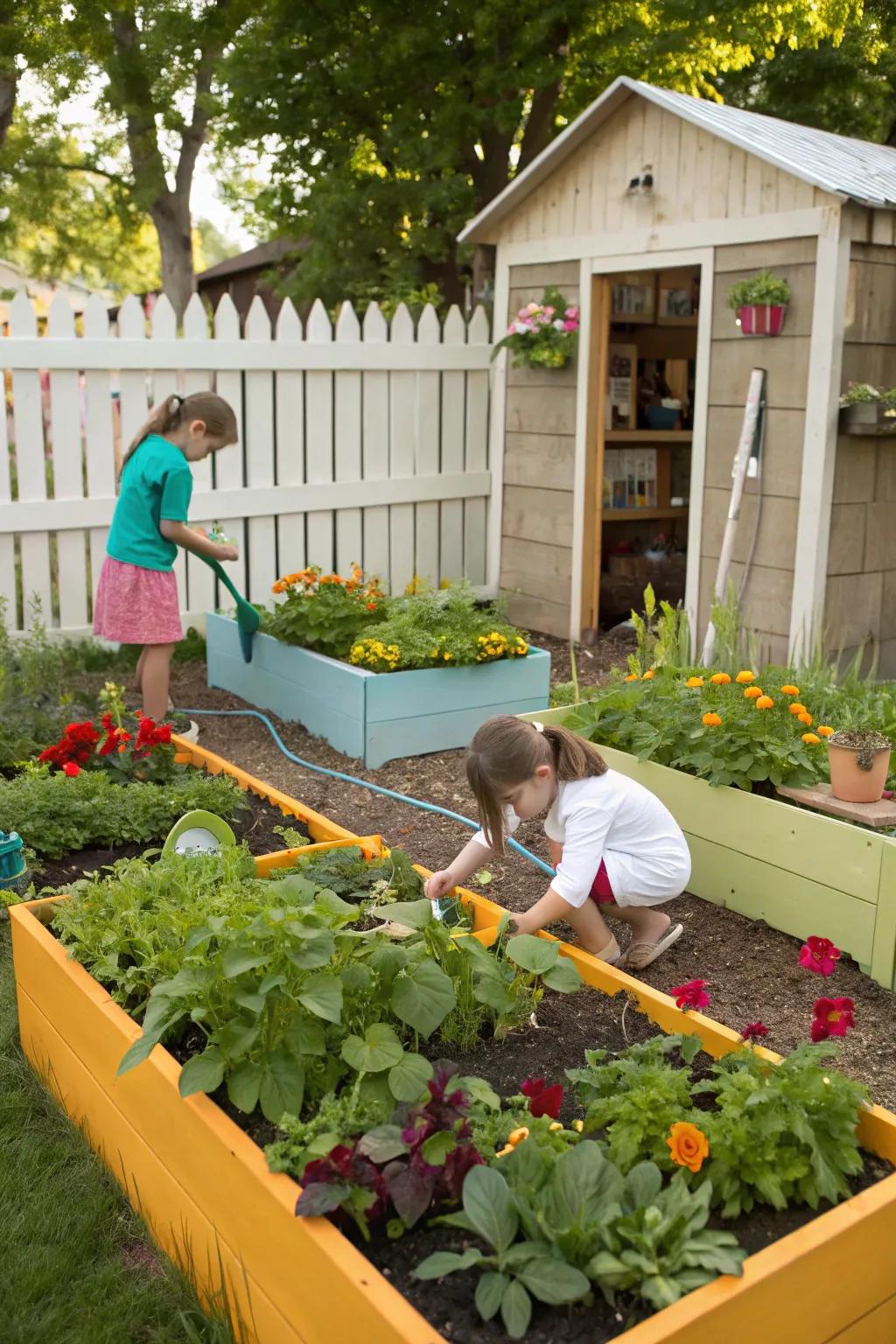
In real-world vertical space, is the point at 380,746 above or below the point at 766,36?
below

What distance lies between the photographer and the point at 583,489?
23.9 feet

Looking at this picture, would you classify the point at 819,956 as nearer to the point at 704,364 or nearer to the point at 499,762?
the point at 499,762

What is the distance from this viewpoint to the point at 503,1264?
5.92ft

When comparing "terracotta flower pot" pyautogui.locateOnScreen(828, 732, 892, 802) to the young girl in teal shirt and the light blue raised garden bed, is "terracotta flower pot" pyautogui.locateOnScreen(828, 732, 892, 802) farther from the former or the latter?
the young girl in teal shirt

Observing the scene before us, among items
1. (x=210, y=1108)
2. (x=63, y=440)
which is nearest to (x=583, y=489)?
(x=63, y=440)

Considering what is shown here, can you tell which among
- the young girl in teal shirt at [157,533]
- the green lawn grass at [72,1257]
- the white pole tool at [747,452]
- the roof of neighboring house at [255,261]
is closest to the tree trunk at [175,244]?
the roof of neighboring house at [255,261]

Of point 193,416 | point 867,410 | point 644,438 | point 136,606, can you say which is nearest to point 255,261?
point 644,438

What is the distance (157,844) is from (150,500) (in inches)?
77.1

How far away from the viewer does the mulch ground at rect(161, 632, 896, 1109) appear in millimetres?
3152

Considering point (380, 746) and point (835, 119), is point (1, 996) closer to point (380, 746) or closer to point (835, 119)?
point (380, 746)

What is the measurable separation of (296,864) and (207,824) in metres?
0.29

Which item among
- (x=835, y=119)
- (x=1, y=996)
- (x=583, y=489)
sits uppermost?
(x=835, y=119)

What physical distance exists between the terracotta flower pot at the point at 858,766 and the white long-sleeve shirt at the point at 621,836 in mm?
549

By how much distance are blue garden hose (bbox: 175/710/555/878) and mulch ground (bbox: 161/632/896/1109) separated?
0.03 m
